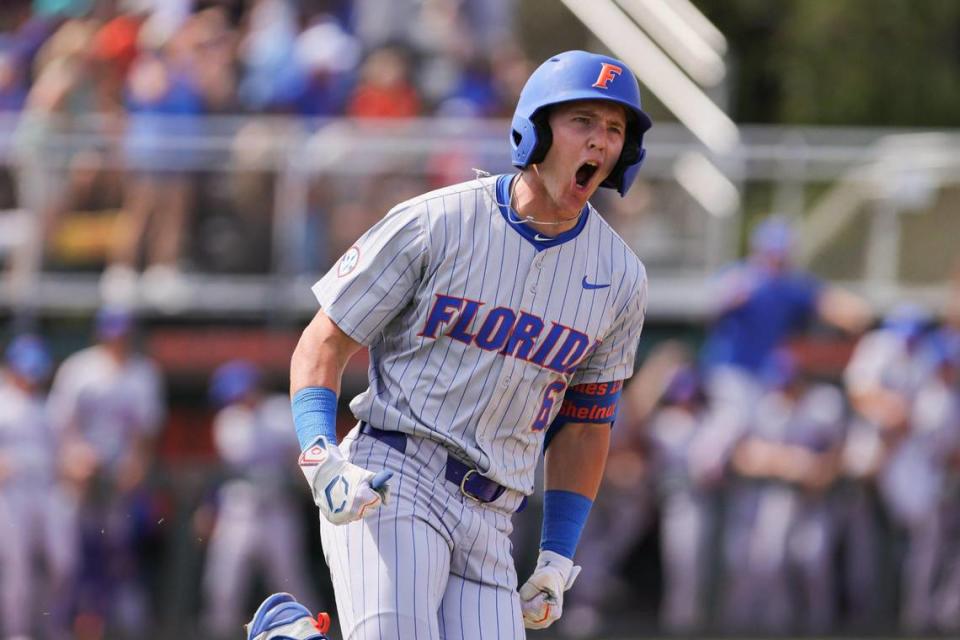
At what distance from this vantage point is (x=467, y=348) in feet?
14.2

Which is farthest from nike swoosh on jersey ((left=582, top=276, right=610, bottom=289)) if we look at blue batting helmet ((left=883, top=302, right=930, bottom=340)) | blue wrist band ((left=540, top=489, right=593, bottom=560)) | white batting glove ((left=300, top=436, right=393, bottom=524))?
blue batting helmet ((left=883, top=302, right=930, bottom=340))

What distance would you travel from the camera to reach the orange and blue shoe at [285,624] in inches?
168

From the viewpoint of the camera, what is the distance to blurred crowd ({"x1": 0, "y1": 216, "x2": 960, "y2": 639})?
36.3 feet

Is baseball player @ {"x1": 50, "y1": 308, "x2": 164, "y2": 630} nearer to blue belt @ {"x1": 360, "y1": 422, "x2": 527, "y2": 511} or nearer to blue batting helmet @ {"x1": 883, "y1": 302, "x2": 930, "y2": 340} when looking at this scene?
blue batting helmet @ {"x1": 883, "y1": 302, "x2": 930, "y2": 340}

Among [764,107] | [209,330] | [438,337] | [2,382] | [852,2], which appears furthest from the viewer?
[764,107]

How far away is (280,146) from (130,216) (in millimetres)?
1093

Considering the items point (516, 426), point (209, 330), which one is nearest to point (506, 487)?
point (516, 426)

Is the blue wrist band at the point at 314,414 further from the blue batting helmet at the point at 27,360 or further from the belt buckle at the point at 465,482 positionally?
the blue batting helmet at the point at 27,360

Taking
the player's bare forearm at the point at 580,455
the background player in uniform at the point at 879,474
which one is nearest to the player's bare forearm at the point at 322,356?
the player's bare forearm at the point at 580,455

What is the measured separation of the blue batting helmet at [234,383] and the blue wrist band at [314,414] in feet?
23.6

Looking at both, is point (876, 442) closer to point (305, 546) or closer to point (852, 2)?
point (305, 546)

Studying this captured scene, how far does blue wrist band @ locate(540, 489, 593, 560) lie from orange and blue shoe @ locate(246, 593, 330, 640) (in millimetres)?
691

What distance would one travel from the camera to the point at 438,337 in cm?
434

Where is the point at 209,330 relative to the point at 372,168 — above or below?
below
